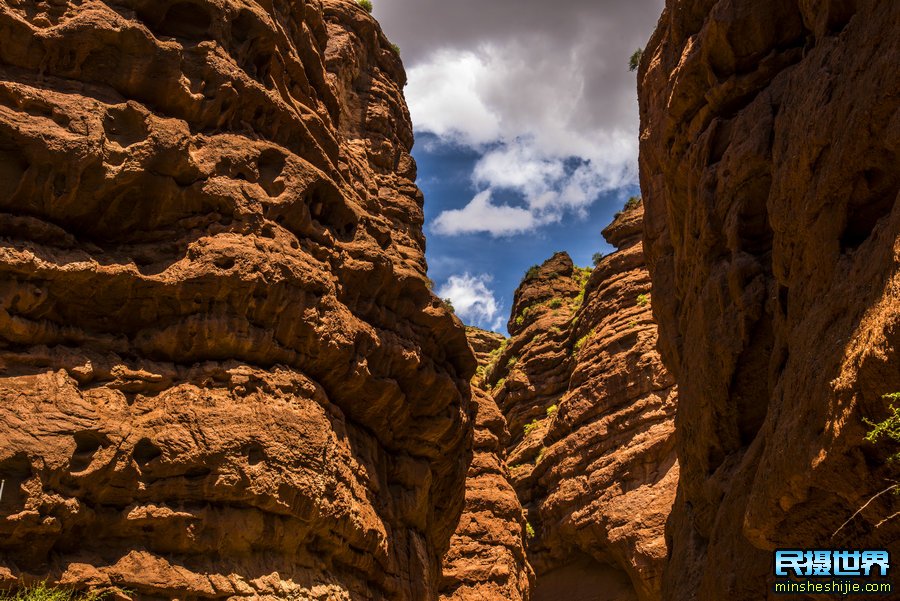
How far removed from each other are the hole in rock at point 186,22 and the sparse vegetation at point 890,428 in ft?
Result: 48.2

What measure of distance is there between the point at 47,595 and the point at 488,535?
18348 millimetres

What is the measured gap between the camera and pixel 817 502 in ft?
32.0

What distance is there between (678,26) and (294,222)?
885cm

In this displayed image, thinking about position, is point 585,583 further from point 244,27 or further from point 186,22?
point 186,22

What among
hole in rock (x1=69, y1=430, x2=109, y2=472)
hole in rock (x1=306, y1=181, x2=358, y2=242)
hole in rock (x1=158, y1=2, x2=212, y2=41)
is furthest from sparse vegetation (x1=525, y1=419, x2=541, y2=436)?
hole in rock (x1=69, y1=430, x2=109, y2=472)

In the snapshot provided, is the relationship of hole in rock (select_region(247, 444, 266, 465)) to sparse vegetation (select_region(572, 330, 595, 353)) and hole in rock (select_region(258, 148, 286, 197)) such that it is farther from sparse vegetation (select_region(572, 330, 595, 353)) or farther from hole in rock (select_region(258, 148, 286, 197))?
sparse vegetation (select_region(572, 330, 595, 353))

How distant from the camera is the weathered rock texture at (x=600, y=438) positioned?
3234cm

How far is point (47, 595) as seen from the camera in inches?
486

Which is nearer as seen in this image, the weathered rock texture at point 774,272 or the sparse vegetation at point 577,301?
the weathered rock texture at point 774,272

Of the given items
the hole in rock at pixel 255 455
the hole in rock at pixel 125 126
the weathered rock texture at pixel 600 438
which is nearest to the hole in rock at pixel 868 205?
the hole in rock at pixel 255 455

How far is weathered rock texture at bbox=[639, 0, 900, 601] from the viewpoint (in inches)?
356

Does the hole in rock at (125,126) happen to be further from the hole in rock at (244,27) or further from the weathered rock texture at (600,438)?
the weathered rock texture at (600,438)

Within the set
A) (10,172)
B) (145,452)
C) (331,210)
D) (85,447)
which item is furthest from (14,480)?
(331,210)

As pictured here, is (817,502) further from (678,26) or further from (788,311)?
(678,26)
